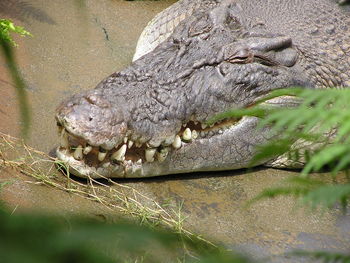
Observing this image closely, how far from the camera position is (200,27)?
4.52m

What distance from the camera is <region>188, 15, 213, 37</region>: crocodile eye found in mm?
4477

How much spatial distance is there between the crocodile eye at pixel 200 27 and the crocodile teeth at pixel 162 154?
1018 millimetres

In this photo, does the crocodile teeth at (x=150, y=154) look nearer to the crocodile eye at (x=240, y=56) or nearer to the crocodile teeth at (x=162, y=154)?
the crocodile teeth at (x=162, y=154)

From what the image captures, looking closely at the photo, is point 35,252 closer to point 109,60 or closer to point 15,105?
point 15,105

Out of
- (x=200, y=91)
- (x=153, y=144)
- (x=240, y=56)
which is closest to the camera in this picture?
(x=153, y=144)

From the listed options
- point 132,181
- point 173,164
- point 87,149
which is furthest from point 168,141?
point 87,149

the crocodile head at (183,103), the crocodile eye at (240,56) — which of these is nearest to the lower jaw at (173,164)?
the crocodile head at (183,103)

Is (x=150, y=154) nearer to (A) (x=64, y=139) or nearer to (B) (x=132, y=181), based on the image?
(B) (x=132, y=181)

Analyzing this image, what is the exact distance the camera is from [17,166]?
12.1ft

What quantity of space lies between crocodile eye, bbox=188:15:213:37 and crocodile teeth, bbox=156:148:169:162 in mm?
1018

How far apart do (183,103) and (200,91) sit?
0.19m

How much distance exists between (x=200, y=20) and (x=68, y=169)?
5.34ft

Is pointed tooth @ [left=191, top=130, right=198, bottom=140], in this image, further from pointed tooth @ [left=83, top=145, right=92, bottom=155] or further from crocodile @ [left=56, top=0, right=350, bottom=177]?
pointed tooth @ [left=83, top=145, right=92, bottom=155]

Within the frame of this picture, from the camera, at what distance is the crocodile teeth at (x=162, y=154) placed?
3885 millimetres
